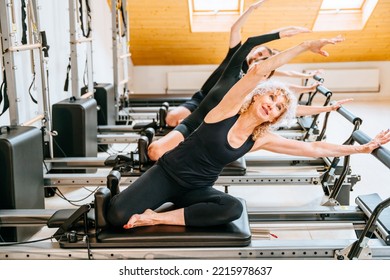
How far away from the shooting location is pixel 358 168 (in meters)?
4.54

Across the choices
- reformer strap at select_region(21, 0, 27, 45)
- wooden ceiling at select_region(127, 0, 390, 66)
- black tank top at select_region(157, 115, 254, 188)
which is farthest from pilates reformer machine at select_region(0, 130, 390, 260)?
wooden ceiling at select_region(127, 0, 390, 66)

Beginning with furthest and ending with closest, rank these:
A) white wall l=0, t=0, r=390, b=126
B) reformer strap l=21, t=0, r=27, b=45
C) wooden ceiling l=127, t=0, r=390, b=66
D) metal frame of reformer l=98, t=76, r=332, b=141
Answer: wooden ceiling l=127, t=0, r=390, b=66
metal frame of reformer l=98, t=76, r=332, b=141
white wall l=0, t=0, r=390, b=126
reformer strap l=21, t=0, r=27, b=45

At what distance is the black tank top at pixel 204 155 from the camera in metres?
2.26

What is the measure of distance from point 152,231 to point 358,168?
2.81 m

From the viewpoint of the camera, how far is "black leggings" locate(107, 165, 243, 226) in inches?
89.2

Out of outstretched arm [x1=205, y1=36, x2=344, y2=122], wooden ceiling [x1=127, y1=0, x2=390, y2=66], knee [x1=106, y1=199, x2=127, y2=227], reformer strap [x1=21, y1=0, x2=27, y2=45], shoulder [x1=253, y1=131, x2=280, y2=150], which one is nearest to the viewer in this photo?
outstretched arm [x1=205, y1=36, x2=344, y2=122]

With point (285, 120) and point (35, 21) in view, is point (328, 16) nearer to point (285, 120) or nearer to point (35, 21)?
point (35, 21)

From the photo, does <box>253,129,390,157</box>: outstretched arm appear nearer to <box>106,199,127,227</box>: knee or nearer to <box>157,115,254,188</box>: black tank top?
<box>157,115,254,188</box>: black tank top

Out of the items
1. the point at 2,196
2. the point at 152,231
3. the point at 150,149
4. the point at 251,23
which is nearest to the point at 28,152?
the point at 2,196

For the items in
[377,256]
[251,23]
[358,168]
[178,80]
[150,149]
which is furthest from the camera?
[178,80]

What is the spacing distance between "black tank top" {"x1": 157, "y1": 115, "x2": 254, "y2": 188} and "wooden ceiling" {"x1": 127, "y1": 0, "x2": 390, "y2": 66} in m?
5.02

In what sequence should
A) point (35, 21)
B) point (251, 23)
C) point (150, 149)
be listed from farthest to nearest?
point (251, 23), point (35, 21), point (150, 149)

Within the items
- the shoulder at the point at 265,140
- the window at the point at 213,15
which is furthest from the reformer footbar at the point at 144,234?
the window at the point at 213,15

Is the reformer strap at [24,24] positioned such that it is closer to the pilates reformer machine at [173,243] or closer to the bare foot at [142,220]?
the pilates reformer machine at [173,243]
